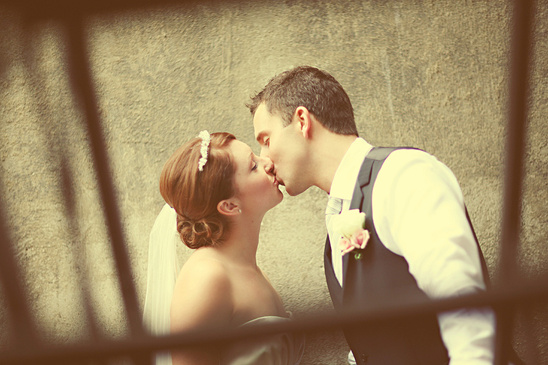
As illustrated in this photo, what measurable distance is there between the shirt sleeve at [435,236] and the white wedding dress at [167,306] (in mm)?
497

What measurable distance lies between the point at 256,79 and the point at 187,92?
1.08ft

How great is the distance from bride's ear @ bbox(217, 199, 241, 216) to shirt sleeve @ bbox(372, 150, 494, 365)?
1.45ft

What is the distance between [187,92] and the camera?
230cm

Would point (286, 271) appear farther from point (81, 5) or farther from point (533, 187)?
point (81, 5)

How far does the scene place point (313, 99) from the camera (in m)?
1.54

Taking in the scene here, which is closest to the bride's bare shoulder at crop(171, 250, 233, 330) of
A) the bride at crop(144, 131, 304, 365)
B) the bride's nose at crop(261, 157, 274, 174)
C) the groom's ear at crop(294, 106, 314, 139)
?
the bride at crop(144, 131, 304, 365)

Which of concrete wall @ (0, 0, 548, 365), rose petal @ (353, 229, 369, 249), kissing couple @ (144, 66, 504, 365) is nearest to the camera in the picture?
kissing couple @ (144, 66, 504, 365)

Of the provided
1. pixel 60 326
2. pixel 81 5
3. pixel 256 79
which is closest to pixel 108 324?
pixel 60 326

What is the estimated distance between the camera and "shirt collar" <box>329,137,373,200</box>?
1.36 metres

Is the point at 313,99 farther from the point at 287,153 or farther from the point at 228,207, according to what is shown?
the point at 228,207

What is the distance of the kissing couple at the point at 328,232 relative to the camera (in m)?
1.10

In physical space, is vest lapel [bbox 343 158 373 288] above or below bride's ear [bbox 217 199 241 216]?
above

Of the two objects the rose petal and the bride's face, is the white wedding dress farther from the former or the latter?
the rose petal

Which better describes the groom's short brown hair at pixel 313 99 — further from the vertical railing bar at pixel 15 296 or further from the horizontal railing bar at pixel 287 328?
the horizontal railing bar at pixel 287 328
